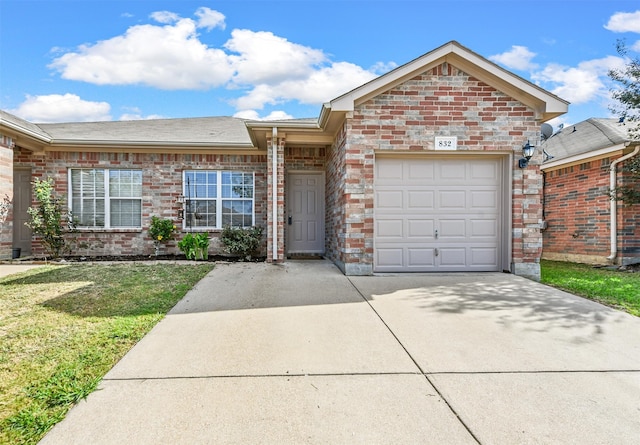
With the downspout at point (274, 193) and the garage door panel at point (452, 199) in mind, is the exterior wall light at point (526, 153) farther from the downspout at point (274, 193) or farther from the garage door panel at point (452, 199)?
the downspout at point (274, 193)

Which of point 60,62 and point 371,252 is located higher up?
point 60,62

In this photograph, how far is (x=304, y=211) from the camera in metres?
10.1

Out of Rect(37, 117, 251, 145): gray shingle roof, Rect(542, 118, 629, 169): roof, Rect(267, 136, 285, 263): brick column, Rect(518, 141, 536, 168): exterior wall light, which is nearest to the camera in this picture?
Rect(518, 141, 536, 168): exterior wall light

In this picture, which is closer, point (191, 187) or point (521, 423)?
point (521, 423)

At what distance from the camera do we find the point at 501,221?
731 centimetres

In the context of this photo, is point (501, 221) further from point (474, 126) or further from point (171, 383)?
point (171, 383)

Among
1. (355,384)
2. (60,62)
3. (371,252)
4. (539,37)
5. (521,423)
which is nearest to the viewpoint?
(521,423)

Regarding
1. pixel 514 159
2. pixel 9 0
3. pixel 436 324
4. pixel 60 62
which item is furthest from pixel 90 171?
pixel 514 159

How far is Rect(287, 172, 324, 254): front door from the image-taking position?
10.0 m

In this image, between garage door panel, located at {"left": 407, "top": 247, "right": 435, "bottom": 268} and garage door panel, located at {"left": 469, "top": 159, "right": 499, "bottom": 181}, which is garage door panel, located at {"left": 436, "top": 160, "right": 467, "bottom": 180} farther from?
garage door panel, located at {"left": 407, "top": 247, "right": 435, "bottom": 268}

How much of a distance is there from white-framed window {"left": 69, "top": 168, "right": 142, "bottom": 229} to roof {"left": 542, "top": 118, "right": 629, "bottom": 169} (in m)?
12.2

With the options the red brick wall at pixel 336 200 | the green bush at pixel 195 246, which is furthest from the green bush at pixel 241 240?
the red brick wall at pixel 336 200

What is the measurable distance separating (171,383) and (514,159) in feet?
A: 23.4

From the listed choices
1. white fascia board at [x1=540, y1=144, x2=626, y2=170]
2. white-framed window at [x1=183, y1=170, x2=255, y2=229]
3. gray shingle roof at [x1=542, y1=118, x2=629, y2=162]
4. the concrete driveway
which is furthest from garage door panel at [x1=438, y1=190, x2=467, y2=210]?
white-framed window at [x1=183, y1=170, x2=255, y2=229]
